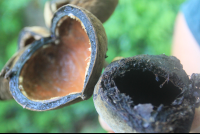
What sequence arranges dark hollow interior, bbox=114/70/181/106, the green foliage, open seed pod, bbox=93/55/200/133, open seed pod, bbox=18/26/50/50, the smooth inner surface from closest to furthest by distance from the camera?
open seed pod, bbox=93/55/200/133 < dark hollow interior, bbox=114/70/181/106 < the smooth inner surface < open seed pod, bbox=18/26/50/50 < the green foliage

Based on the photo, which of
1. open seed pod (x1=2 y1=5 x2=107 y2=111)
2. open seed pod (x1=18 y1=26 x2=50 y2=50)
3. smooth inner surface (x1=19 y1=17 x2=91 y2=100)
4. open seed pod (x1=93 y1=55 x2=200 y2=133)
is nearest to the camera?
open seed pod (x1=93 y1=55 x2=200 y2=133)

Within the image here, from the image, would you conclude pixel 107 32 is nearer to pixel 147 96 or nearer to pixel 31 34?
pixel 31 34

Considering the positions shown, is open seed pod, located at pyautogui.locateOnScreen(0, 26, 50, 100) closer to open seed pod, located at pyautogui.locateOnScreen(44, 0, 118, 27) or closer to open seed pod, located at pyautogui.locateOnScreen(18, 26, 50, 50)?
open seed pod, located at pyautogui.locateOnScreen(18, 26, 50, 50)

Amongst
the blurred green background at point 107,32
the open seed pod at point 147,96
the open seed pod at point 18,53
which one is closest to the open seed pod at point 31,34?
the open seed pod at point 18,53

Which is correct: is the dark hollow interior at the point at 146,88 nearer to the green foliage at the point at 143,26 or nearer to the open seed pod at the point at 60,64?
the open seed pod at the point at 60,64

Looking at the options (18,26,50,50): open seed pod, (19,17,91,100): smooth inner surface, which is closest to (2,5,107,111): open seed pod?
(19,17,91,100): smooth inner surface

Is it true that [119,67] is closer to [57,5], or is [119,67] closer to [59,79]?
[59,79]

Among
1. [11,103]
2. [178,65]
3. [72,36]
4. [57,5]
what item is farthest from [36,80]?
[11,103]
